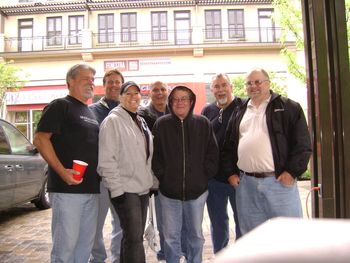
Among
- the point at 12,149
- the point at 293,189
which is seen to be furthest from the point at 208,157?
the point at 12,149

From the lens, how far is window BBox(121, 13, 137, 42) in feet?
74.3

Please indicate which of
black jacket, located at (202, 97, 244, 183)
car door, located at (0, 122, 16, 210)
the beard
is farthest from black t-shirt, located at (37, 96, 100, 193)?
car door, located at (0, 122, 16, 210)

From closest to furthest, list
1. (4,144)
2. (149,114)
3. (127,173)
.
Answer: (127,173), (149,114), (4,144)

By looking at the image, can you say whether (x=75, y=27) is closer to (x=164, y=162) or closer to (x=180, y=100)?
(x=180, y=100)

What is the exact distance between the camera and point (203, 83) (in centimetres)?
2069

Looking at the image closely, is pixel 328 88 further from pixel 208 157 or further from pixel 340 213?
pixel 208 157

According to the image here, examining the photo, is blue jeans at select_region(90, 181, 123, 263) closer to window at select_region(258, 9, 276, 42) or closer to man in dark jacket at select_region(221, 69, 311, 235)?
man in dark jacket at select_region(221, 69, 311, 235)

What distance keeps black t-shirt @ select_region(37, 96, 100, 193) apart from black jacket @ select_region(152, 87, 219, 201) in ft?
2.30

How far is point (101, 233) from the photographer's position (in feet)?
13.4

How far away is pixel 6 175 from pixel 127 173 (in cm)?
338

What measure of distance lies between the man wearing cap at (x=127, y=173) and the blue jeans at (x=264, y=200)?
909mm

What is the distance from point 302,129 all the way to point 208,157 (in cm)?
98

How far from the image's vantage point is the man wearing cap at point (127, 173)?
3199 mm

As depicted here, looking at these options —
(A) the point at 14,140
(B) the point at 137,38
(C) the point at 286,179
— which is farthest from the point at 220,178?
(B) the point at 137,38
